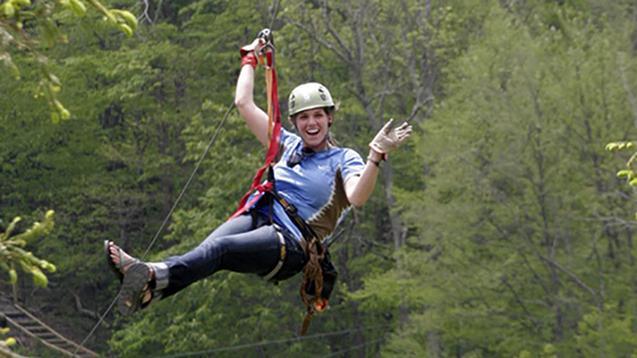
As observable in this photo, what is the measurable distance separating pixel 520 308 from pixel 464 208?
2.04 meters

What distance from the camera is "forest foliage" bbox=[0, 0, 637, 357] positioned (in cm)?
2066

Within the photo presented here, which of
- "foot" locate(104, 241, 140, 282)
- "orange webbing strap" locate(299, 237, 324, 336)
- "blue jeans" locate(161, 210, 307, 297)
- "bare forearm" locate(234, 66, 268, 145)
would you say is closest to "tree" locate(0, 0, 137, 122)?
"foot" locate(104, 241, 140, 282)

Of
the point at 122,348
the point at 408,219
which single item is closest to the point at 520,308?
the point at 408,219

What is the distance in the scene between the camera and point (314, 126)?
227 inches

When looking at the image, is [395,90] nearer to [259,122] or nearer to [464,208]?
[464,208]

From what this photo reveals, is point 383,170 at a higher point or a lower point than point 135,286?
higher

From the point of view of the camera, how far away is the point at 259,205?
5.78 m

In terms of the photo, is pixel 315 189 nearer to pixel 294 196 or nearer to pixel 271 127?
pixel 294 196

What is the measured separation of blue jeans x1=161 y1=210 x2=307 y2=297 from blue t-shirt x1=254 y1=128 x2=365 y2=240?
0.35 feet

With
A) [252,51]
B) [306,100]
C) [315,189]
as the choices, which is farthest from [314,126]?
[252,51]

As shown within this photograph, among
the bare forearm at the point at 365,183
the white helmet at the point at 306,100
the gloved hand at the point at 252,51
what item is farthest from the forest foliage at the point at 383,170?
the bare forearm at the point at 365,183

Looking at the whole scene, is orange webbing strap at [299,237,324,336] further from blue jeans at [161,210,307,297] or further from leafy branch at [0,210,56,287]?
leafy branch at [0,210,56,287]

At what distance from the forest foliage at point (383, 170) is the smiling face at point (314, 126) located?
44.1 ft

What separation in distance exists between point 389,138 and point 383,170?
19.7 metres
